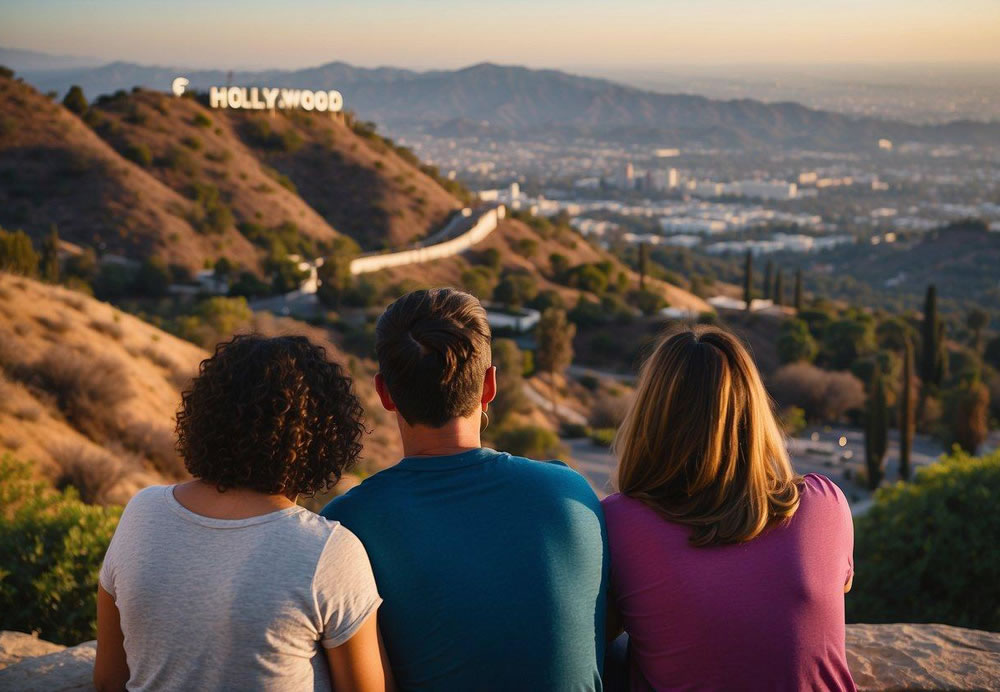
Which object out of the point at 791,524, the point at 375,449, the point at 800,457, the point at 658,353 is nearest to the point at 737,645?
the point at 791,524

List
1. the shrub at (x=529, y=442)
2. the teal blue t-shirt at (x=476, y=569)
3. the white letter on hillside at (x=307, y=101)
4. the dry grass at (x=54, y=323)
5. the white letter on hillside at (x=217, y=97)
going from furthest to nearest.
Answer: the white letter on hillside at (x=307, y=101) < the white letter on hillside at (x=217, y=97) < the shrub at (x=529, y=442) < the dry grass at (x=54, y=323) < the teal blue t-shirt at (x=476, y=569)

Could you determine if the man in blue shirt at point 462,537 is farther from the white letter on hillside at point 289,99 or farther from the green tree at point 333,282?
the white letter on hillside at point 289,99

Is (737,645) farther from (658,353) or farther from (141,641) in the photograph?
(141,641)

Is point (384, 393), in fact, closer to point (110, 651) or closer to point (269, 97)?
point (110, 651)

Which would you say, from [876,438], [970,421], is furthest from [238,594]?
[970,421]

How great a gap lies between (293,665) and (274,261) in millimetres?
37094

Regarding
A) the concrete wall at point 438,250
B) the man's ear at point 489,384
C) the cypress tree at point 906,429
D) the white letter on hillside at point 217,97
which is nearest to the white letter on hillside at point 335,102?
the white letter on hillside at point 217,97

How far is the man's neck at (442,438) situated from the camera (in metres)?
2.32

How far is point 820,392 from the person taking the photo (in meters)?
29.9

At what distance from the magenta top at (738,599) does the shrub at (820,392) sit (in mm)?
27822

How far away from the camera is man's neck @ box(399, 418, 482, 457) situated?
232 centimetres

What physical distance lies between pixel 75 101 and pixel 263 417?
Answer: 5416 cm

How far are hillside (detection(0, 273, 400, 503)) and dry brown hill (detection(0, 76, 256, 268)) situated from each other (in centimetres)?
2605

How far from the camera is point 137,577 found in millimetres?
2051
